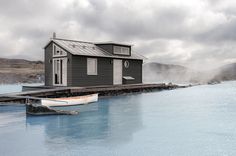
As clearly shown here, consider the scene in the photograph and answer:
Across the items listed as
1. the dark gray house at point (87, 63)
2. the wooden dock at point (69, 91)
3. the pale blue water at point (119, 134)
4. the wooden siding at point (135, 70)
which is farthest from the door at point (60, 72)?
the pale blue water at point (119, 134)

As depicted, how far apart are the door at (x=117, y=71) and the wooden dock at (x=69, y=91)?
111cm

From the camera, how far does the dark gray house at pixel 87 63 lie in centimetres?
2792

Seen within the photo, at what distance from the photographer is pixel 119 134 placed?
13008mm

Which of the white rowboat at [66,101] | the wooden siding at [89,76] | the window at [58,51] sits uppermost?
the window at [58,51]

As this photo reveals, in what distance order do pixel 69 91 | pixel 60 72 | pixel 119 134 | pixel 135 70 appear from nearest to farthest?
pixel 119 134 → pixel 69 91 → pixel 60 72 → pixel 135 70

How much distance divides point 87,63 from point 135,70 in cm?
781

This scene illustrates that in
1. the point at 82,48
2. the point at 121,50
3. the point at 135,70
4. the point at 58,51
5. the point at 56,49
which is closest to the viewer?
the point at 58,51

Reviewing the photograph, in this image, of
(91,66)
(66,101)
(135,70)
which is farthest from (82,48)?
(66,101)

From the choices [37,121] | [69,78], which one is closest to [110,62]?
[69,78]

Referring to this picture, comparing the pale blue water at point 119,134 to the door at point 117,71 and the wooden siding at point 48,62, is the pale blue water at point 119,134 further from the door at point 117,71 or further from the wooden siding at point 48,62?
the door at point 117,71

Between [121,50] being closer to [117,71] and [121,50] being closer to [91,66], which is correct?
[117,71]

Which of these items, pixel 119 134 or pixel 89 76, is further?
pixel 89 76

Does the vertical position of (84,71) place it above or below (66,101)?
above

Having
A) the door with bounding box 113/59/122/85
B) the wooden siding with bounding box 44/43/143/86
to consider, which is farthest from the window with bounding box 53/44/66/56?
the door with bounding box 113/59/122/85
